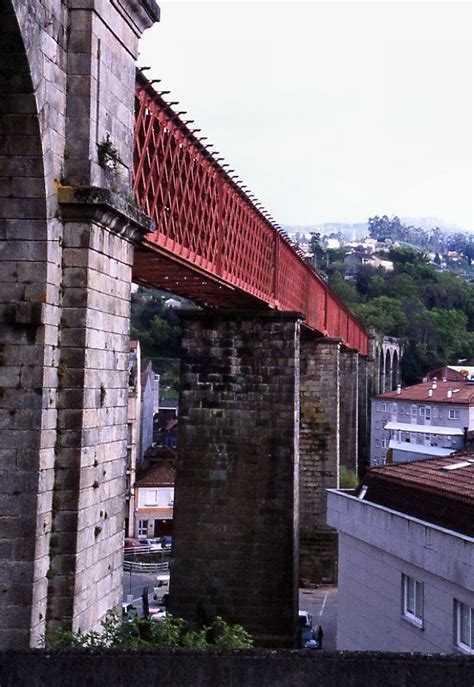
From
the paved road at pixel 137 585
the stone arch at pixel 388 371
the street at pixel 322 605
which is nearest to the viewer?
the street at pixel 322 605

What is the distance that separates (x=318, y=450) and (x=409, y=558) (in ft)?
59.5

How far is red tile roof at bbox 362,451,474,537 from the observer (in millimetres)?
13914

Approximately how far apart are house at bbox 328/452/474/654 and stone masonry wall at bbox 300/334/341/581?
46.1 ft

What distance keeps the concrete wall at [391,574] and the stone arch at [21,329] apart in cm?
665

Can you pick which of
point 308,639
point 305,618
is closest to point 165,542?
point 305,618

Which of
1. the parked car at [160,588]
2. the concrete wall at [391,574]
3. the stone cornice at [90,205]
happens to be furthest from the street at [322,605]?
Result: the stone cornice at [90,205]

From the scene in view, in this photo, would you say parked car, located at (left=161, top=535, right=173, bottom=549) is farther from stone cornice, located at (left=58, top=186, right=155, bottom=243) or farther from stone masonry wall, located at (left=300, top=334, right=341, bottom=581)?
stone cornice, located at (left=58, top=186, right=155, bottom=243)

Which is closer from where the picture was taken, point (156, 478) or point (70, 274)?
point (70, 274)

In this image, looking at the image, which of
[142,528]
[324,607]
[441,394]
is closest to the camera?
[324,607]

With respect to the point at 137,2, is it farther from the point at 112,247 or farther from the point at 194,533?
the point at 194,533

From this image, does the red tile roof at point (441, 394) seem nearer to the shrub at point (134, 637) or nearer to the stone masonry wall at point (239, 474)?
the stone masonry wall at point (239, 474)

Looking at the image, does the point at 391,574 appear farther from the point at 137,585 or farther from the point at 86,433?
the point at 137,585

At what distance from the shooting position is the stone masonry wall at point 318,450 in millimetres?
32000

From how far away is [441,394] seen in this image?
51.5 meters
